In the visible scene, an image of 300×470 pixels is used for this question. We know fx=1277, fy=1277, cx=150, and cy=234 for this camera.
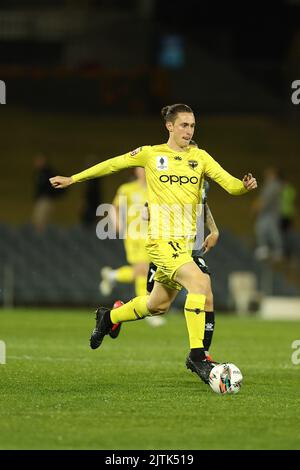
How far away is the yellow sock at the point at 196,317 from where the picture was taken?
10258mm

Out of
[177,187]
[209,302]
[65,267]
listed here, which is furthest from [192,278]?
[65,267]

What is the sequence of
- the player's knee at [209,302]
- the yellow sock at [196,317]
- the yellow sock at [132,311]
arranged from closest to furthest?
1. the yellow sock at [196,317]
2. the player's knee at [209,302]
3. the yellow sock at [132,311]

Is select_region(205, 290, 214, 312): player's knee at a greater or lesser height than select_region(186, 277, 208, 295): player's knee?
greater

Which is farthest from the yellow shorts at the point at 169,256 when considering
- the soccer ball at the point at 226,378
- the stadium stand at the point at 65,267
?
the stadium stand at the point at 65,267

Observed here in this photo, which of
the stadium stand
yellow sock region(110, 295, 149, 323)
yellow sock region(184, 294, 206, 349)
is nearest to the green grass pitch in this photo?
yellow sock region(184, 294, 206, 349)

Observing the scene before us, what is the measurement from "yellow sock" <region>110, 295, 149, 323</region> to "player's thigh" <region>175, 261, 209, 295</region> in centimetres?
89

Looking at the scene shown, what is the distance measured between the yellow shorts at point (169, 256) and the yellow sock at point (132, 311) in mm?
465

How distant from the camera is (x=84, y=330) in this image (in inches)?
699

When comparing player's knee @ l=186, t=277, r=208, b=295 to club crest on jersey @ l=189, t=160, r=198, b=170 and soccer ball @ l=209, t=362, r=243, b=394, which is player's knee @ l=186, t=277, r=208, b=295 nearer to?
soccer ball @ l=209, t=362, r=243, b=394

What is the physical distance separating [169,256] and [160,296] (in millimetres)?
578

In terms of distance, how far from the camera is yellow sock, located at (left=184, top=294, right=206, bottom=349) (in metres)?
10.3

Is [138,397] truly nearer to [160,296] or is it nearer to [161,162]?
[160,296]

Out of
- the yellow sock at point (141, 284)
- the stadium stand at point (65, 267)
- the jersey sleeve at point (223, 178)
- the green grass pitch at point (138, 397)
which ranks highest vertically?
the stadium stand at point (65, 267)

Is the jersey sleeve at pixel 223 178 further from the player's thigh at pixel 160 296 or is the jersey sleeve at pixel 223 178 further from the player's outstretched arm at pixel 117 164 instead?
Result: the player's thigh at pixel 160 296
